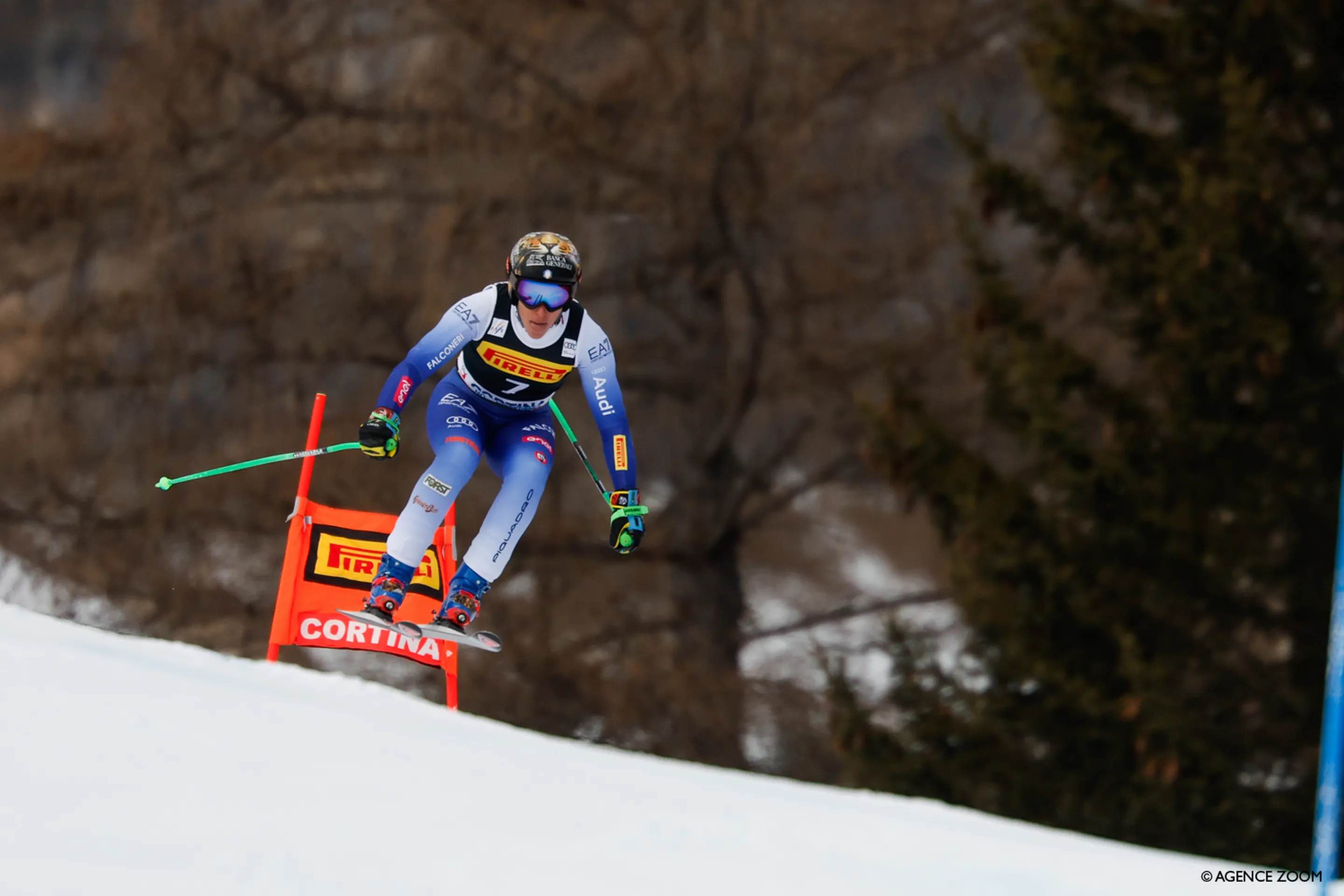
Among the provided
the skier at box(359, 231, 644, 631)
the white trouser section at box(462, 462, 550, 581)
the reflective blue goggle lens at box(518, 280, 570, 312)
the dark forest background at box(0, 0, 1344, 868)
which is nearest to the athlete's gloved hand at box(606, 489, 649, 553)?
the skier at box(359, 231, 644, 631)

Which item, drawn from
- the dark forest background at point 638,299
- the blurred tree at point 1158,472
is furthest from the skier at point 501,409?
the dark forest background at point 638,299

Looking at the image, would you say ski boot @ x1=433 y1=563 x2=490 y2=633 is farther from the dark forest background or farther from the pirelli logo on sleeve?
the dark forest background

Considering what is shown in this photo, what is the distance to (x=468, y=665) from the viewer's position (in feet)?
49.0

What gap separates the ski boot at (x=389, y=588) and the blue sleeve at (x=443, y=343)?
2.00 ft

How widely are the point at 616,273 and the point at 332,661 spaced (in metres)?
4.55

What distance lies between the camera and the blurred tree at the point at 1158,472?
931 cm

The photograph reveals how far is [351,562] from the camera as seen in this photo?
279 inches

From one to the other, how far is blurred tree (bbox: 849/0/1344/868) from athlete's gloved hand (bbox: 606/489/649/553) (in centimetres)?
397

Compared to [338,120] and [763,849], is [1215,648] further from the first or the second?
[338,120]

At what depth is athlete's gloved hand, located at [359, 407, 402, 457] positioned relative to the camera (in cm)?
589

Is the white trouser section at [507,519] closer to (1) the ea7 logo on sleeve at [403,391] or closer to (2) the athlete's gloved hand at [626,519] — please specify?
(2) the athlete's gloved hand at [626,519]

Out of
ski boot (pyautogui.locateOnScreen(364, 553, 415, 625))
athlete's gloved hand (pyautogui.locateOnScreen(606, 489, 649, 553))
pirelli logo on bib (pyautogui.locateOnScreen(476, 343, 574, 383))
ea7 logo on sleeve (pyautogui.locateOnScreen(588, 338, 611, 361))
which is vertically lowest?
ski boot (pyautogui.locateOnScreen(364, 553, 415, 625))

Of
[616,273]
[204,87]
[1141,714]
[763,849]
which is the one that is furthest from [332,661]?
[763,849]

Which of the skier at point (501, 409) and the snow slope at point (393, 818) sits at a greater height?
the skier at point (501, 409)
